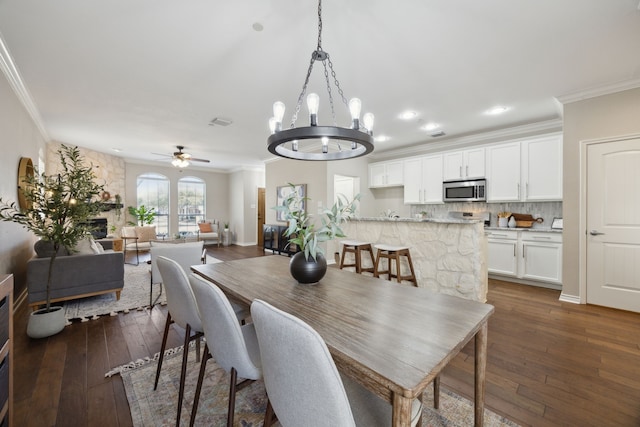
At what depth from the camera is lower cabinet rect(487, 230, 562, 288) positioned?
3814 mm

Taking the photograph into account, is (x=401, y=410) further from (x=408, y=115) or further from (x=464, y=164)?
(x=464, y=164)

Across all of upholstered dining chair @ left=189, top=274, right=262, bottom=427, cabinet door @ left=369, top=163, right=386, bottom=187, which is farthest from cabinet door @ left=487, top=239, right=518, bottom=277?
upholstered dining chair @ left=189, top=274, right=262, bottom=427

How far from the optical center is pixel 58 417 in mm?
1497

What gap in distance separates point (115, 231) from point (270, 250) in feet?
13.2

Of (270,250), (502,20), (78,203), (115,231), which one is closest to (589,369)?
(502,20)

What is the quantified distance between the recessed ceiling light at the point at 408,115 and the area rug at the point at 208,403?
11.0 feet

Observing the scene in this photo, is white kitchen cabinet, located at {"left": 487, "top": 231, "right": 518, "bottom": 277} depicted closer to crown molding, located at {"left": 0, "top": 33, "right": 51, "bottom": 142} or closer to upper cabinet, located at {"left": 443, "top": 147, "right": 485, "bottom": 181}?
upper cabinet, located at {"left": 443, "top": 147, "right": 485, "bottom": 181}

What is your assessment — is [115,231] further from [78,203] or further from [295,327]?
[295,327]

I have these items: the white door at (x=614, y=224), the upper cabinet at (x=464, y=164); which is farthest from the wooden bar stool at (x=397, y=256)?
the upper cabinet at (x=464, y=164)

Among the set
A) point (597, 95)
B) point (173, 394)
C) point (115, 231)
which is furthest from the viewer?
point (115, 231)

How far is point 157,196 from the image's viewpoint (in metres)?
7.96

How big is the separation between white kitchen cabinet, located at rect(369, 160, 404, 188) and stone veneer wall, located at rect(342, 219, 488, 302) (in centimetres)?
237

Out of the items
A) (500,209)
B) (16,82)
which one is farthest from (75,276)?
(500,209)

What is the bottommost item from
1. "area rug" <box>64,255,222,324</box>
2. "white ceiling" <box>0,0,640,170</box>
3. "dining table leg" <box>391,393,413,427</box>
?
"area rug" <box>64,255,222,324</box>
